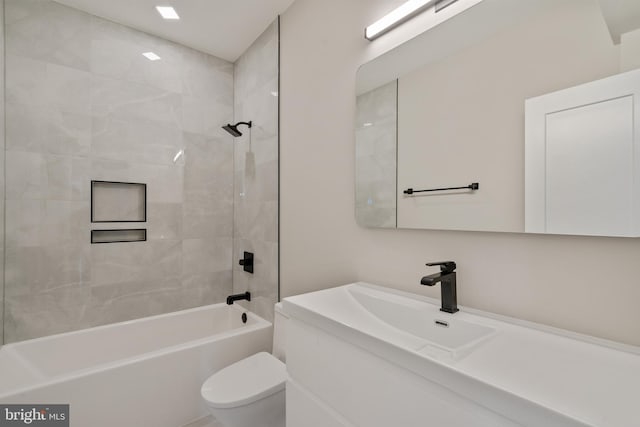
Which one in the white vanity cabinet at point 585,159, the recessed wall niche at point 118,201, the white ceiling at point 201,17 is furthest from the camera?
the recessed wall niche at point 118,201

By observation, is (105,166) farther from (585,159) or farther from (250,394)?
(585,159)

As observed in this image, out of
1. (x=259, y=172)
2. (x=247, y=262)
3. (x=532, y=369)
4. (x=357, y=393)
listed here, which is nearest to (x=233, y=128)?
(x=259, y=172)

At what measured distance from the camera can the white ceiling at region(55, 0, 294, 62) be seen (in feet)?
6.55

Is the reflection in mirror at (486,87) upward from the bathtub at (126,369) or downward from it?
upward

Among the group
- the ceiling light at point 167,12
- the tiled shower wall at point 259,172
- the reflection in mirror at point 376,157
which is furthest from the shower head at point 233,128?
the reflection in mirror at point 376,157

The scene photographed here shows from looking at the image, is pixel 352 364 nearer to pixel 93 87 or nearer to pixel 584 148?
pixel 584 148

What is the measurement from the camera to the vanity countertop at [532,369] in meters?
0.51

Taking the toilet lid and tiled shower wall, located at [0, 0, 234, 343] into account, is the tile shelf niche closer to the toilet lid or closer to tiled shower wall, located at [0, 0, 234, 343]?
tiled shower wall, located at [0, 0, 234, 343]

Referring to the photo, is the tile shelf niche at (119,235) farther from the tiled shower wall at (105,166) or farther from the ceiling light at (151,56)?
the ceiling light at (151,56)

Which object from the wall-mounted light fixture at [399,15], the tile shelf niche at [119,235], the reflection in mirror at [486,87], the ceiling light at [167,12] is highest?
the ceiling light at [167,12]

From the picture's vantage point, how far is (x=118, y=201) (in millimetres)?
2225

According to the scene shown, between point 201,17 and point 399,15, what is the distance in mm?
1600

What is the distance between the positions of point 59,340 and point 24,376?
14.1 inches

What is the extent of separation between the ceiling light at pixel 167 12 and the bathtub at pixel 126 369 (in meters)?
2.28
